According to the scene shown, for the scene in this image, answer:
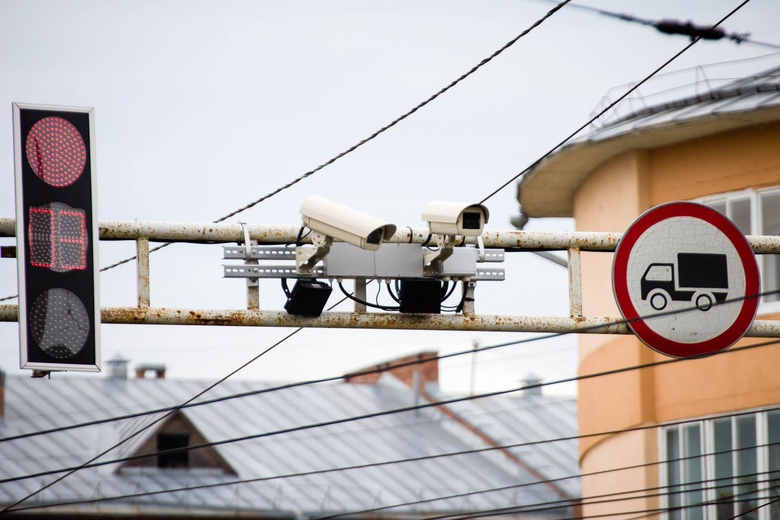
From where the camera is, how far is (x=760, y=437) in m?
14.6

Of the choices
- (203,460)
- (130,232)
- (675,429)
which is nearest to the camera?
(130,232)

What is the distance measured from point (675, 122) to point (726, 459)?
384cm

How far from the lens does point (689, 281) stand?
27.2 feet

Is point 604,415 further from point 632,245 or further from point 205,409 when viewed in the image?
point 205,409

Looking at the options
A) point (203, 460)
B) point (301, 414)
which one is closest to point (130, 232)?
point (203, 460)

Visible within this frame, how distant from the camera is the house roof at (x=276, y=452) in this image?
2886 centimetres

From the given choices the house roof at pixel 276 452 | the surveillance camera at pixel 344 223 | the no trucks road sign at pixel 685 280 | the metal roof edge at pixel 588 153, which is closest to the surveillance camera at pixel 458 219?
the surveillance camera at pixel 344 223

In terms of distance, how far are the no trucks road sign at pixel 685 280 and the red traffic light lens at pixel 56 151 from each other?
3.22 m

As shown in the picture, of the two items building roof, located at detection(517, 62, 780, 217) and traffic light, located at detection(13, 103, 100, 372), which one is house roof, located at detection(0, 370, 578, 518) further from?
traffic light, located at detection(13, 103, 100, 372)

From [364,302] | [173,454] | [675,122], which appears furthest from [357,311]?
[173,454]

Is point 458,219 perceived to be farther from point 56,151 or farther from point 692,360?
point 692,360

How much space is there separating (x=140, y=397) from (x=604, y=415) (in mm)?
19589

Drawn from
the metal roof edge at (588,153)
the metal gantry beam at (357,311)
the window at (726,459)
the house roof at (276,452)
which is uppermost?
the metal roof edge at (588,153)

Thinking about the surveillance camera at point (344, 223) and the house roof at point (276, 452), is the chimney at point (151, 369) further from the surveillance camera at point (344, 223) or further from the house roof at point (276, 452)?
the surveillance camera at point (344, 223)
